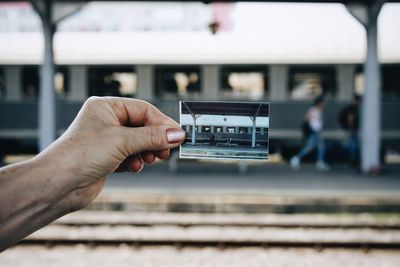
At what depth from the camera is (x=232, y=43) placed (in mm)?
11961

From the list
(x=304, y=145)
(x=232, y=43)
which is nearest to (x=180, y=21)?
(x=232, y=43)

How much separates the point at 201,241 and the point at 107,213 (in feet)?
6.94

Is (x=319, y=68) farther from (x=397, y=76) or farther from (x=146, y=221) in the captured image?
(x=146, y=221)

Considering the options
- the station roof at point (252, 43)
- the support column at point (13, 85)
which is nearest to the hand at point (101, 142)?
the station roof at point (252, 43)

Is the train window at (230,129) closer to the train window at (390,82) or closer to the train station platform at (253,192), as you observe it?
the train station platform at (253,192)

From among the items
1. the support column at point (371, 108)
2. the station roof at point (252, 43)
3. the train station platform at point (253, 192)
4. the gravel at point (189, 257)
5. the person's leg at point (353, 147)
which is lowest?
the gravel at point (189, 257)

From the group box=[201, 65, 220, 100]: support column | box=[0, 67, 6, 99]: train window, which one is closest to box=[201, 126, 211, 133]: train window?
A: box=[201, 65, 220, 100]: support column

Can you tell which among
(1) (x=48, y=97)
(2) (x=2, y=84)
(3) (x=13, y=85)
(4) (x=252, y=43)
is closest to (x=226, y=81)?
(4) (x=252, y=43)

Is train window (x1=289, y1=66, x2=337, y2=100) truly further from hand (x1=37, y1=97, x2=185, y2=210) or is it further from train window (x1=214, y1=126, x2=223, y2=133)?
train window (x1=214, y1=126, x2=223, y2=133)

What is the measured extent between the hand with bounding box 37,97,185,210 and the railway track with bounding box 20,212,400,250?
170 inches

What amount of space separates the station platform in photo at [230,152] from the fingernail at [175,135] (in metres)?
0.07

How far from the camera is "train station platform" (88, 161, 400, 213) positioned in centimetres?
702

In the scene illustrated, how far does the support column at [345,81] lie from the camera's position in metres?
12.4

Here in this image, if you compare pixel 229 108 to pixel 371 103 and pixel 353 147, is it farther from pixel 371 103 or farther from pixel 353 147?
pixel 353 147
